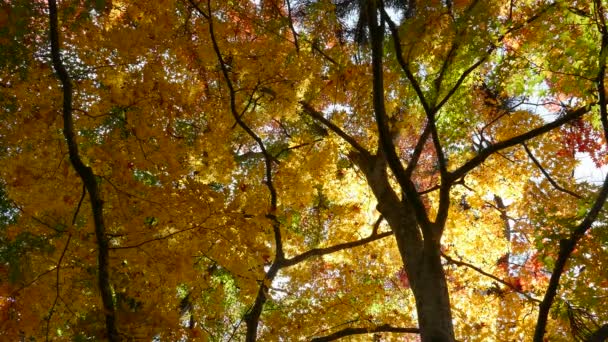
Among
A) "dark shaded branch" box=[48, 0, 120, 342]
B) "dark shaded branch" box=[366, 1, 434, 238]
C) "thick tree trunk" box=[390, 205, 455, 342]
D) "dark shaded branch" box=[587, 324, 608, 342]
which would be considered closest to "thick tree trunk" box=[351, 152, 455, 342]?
"thick tree trunk" box=[390, 205, 455, 342]

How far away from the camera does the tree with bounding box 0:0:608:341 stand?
150 inches

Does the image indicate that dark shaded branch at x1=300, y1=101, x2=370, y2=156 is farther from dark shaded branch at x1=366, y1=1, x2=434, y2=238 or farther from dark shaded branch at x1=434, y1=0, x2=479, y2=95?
dark shaded branch at x1=366, y1=1, x2=434, y2=238

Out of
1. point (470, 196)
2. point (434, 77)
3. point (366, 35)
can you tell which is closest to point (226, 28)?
point (366, 35)

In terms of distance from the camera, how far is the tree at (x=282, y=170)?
12.5 ft

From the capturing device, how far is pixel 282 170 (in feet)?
22.4

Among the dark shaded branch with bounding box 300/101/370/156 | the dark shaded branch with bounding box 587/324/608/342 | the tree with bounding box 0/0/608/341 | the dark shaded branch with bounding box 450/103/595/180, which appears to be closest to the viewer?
the dark shaded branch with bounding box 587/324/608/342

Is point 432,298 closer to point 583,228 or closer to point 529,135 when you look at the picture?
point 583,228

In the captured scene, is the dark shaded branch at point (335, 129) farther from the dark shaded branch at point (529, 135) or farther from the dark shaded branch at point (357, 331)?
the dark shaded branch at point (357, 331)

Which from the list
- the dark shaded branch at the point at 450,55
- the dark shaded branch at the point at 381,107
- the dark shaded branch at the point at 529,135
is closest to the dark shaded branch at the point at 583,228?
the dark shaded branch at the point at 529,135

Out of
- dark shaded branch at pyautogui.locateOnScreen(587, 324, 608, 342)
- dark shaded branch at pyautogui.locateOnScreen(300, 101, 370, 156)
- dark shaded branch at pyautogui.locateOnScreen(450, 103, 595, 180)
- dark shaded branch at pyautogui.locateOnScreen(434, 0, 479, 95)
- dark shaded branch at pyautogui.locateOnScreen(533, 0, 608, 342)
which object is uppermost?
dark shaded branch at pyautogui.locateOnScreen(300, 101, 370, 156)

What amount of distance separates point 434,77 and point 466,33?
0.86 metres

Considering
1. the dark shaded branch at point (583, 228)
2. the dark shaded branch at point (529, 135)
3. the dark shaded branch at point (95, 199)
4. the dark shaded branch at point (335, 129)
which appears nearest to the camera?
the dark shaded branch at point (95, 199)

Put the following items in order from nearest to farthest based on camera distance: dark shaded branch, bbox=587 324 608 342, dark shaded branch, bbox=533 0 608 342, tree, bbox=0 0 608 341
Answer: dark shaded branch, bbox=587 324 608 342
dark shaded branch, bbox=533 0 608 342
tree, bbox=0 0 608 341

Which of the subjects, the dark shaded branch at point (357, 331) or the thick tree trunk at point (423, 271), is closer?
the thick tree trunk at point (423, 271)
